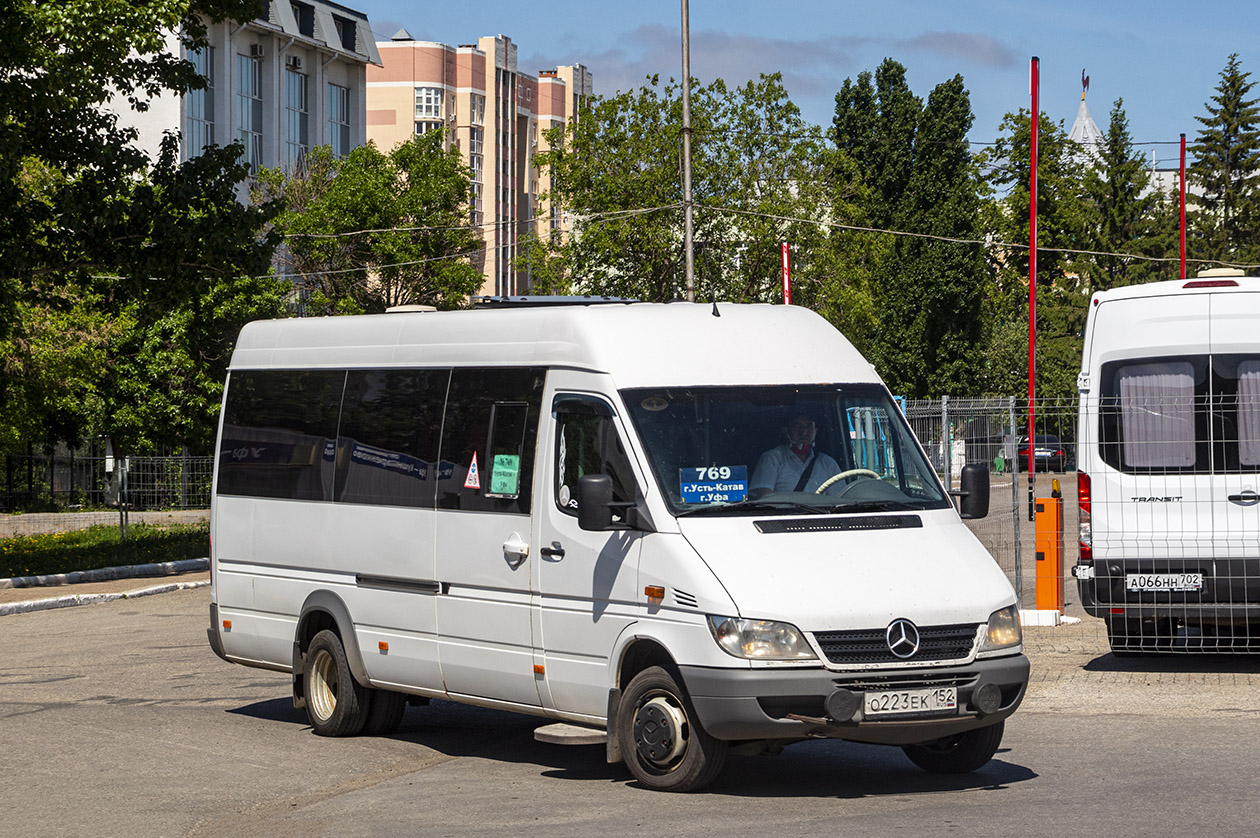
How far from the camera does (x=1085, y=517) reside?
518 inches

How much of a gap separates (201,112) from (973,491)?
195 ft

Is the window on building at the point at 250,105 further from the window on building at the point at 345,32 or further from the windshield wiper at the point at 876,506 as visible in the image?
the windshield wiper at the point at 876,506

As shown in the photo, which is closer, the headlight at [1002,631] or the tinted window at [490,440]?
the headlight at [1002,631]

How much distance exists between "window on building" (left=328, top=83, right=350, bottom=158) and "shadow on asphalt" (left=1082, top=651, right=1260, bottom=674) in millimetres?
64888

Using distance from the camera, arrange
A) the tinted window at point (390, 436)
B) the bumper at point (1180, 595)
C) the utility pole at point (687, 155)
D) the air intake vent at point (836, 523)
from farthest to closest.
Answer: the utility pole at point (687, 155)
the bumper at point (1180, 595)
the tinted window at point (390, 436)
the air intake vent at point (836, 523)

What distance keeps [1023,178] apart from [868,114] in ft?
27.9

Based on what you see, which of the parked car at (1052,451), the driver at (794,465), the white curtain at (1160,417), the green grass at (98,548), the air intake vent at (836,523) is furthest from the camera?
the green grass at (98,548)

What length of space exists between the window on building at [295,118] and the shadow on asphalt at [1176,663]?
60.4 metres

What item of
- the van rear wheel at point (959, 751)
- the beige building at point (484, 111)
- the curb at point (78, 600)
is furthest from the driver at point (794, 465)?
the beige building at point (484, 111)

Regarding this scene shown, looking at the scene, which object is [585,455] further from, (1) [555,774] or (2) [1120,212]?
(2) [1120,212]

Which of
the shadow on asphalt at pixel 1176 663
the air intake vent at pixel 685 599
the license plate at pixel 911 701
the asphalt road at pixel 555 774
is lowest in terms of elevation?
the asphalt road at pixel 555 774

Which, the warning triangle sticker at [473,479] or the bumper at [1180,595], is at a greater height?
the warning triangle sticker at [473,479]

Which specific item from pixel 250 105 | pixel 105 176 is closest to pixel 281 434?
pixel 105 176

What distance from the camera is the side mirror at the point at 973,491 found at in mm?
9844
